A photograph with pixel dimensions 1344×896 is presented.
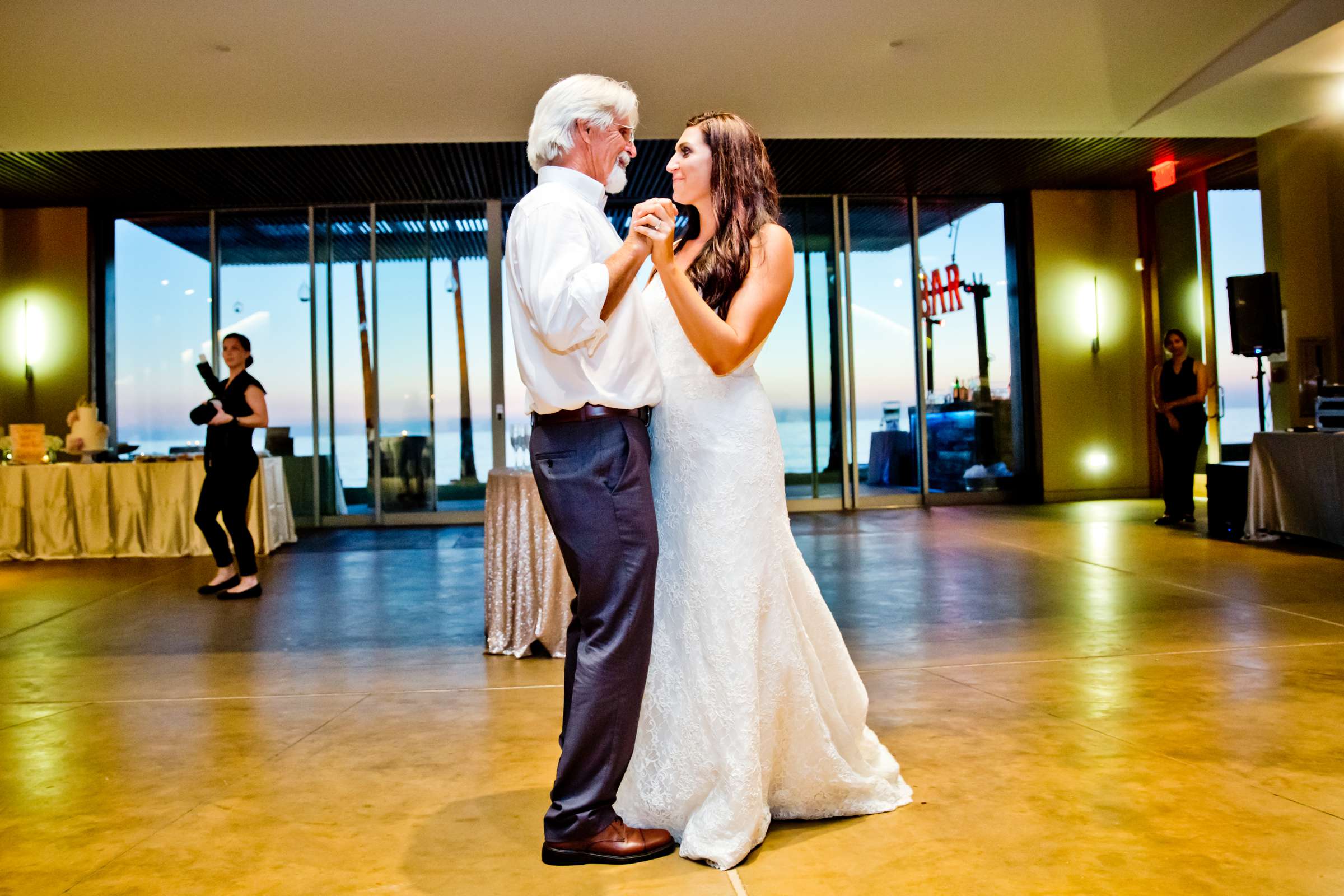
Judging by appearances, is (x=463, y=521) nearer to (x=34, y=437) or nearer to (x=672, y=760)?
(x=34, y=437)

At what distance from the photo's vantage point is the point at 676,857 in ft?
5.96

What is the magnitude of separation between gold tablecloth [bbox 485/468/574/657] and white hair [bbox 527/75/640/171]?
2.02m

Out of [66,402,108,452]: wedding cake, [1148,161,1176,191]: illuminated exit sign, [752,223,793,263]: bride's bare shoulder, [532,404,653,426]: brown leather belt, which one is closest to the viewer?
[532,404,653,426]: brown leather belt

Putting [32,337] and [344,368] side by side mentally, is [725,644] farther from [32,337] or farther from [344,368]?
[32,337]

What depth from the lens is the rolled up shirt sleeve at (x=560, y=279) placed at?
1613 mm

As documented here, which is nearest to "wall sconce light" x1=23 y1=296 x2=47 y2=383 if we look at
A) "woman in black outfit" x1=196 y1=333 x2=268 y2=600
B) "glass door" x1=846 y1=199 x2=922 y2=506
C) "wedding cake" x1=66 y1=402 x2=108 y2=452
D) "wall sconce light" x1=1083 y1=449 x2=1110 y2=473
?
"wedding cake" x1=66 y1=402 x2=108 y2=452

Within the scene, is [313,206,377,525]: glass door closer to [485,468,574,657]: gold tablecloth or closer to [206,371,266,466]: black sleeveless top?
[206,371,266,466]: black sleeveless top

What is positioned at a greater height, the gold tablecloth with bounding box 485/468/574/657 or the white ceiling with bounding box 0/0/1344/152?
the white ceiling with bounding box 0/0/1344/152

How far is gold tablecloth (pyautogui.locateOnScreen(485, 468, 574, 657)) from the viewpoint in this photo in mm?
3707

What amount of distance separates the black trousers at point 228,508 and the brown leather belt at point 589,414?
158 inches

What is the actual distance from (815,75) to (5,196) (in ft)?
24.9

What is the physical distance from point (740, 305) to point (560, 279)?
0.39 meters

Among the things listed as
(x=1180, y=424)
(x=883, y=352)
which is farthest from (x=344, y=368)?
(x=1180, y=424)

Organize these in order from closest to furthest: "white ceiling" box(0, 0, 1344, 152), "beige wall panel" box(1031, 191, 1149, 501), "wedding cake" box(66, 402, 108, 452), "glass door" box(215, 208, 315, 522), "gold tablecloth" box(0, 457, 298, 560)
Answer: "white ceiling" box(0, 0, 1344, 152)
"gold tablecloth" box(0, 457, 298, 560)
"wedding cake" box(66, 402, 108, 452)
"glass door" box(215, 208, 315, 522)
"beige wall panel" box(1031, 191, 1149, 501)
